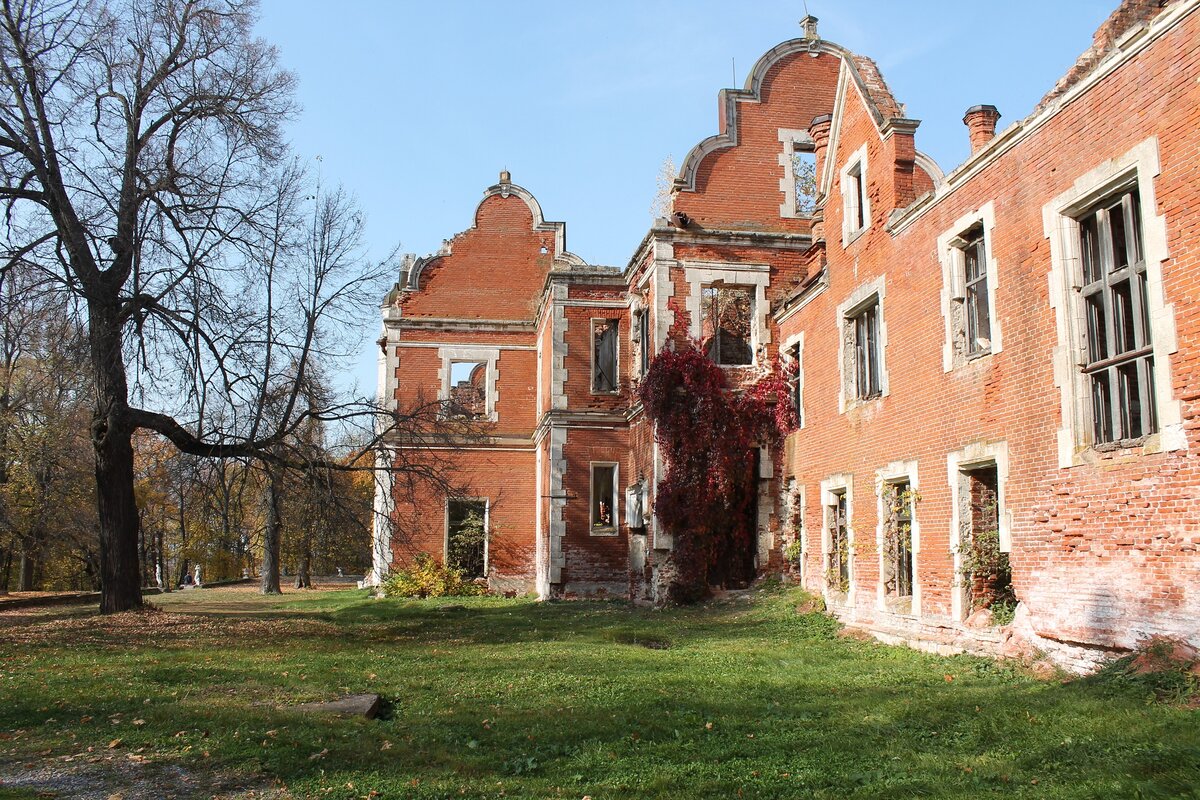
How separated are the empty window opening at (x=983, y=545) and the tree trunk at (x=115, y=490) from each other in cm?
1310

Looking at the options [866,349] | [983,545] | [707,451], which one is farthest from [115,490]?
[983,545]

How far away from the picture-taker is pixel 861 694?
365 inches

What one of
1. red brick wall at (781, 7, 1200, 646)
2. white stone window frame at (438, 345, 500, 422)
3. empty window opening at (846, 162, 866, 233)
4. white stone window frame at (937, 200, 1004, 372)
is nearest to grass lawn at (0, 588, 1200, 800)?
red brick wall at (781, 7, 1200, 646)

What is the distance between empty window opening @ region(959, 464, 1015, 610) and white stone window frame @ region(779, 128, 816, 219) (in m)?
12.1

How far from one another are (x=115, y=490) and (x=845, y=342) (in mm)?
12869

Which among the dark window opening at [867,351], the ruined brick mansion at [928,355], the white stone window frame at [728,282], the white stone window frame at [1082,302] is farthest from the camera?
the white stone window frame at [728,282]

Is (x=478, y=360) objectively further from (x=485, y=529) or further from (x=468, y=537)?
(x=468, y=537)

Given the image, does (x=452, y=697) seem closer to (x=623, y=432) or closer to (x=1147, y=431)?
(x=1147, y=431)

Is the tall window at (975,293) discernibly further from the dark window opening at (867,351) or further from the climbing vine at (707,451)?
the climbing vine at (707,451)

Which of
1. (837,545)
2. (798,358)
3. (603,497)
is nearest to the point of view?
(837,545)

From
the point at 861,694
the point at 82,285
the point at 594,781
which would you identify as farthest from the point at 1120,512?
the point at 82,285

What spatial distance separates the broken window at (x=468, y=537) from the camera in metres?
29.3

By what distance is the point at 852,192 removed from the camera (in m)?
16.3

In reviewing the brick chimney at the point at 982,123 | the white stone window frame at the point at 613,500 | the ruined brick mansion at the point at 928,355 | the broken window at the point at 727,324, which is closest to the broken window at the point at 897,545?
the ruined brick mansion at the point at 928,355
